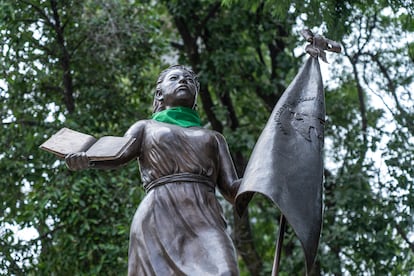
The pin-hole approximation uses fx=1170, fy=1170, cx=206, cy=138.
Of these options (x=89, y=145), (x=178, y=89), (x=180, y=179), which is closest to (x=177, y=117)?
(x=178, y=89)

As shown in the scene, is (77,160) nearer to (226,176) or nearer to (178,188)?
(178,188)

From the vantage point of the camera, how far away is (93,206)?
13.2 meters

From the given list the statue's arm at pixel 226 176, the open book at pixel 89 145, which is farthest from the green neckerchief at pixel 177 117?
the open book at pixel 89 145

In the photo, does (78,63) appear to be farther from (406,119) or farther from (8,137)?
(406,119)

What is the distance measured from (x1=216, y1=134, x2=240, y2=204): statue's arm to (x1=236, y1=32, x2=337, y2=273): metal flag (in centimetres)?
29

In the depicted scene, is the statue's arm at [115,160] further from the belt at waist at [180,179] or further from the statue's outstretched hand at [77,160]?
the belt at waist at [180,179]

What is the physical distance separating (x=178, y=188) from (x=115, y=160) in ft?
1.62

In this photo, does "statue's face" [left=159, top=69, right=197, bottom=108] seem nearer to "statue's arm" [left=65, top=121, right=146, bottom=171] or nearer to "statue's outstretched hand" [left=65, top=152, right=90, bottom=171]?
"statue's arm" [left=65, top=121, right=146, bottom=171]

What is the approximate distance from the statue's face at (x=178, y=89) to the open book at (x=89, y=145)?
1.66 feet

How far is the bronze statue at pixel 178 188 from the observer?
7750 mm

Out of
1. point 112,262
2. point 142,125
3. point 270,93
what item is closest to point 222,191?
point 142,125

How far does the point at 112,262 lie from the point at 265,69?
12.6 feet

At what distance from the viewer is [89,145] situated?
26.7ft

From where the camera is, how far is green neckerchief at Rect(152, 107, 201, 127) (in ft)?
27.5
